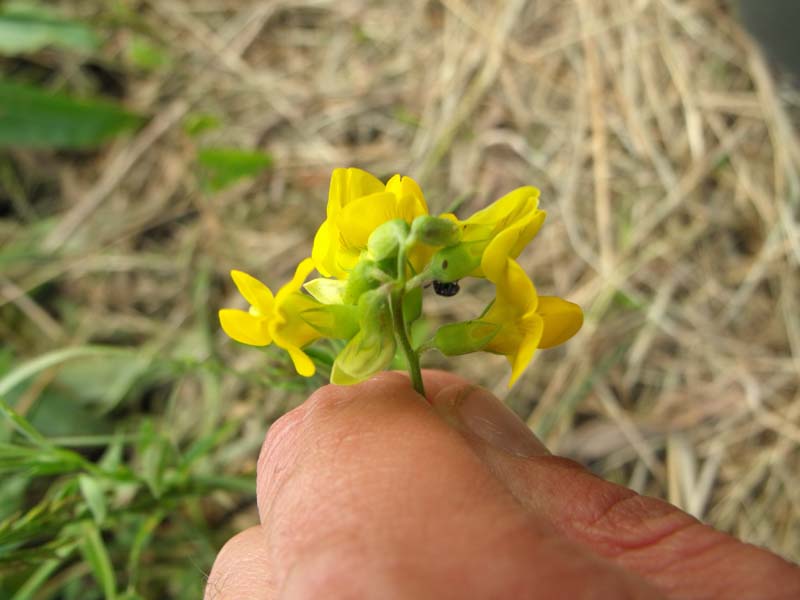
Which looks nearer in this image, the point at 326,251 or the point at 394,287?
the point at 394,287

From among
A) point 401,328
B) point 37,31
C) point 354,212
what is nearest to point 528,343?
point 401,328

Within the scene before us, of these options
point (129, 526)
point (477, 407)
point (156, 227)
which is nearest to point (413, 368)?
point (477, 407)

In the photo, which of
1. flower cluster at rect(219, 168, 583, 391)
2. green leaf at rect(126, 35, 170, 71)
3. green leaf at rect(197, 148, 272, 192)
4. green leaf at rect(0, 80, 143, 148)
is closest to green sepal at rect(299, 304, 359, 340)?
flower cluster at rect(219, 168, 583, 391)

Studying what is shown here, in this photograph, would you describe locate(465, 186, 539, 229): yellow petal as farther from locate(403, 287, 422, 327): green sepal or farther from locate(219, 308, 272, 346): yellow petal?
locate(219, 308, 272, 346): yellow petal

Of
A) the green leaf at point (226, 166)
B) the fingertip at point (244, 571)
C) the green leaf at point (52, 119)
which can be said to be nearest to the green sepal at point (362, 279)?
the fingertip at point (244, 571)

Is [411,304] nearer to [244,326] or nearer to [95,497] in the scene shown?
[244,326]

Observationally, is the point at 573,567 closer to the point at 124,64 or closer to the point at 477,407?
the point at 477,407

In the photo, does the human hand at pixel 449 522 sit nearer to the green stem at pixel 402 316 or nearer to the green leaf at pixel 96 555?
the green stem at pixel 402 316
